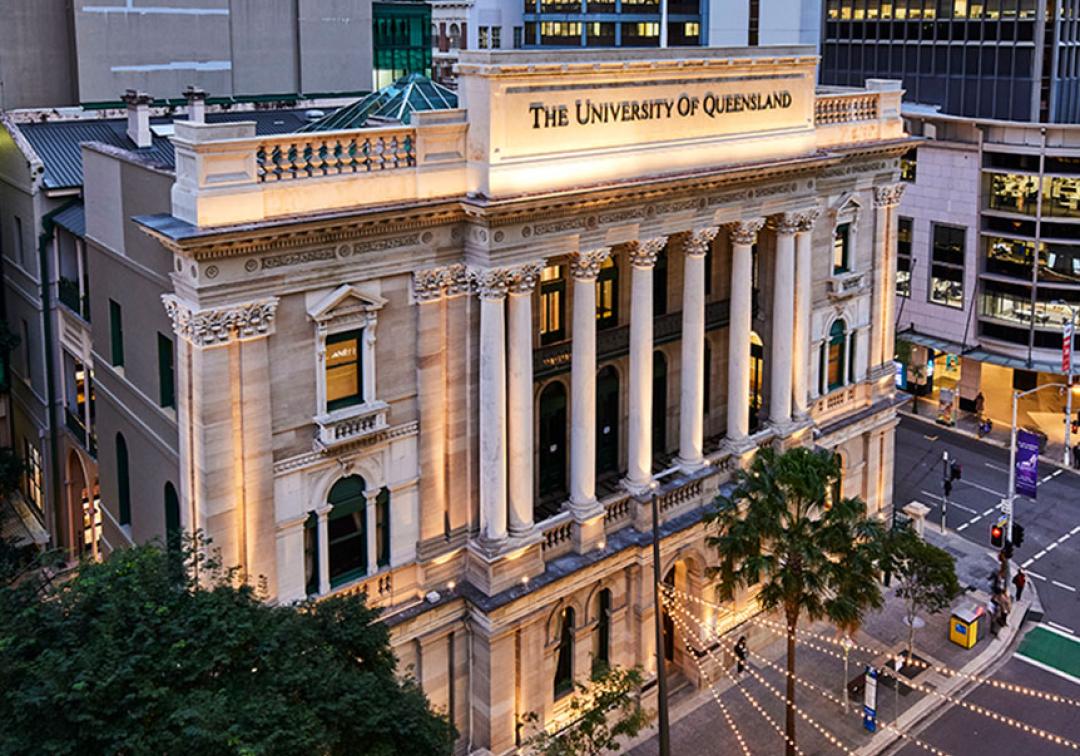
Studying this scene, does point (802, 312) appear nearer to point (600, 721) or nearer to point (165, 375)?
point (600, 721)

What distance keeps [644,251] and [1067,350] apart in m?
41.1

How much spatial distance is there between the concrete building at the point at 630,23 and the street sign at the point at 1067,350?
6358cm

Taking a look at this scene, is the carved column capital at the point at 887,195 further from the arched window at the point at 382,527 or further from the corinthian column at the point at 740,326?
the arched window at the point at 382,527

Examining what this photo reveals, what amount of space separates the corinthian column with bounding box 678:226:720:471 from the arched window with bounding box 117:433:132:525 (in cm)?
2105

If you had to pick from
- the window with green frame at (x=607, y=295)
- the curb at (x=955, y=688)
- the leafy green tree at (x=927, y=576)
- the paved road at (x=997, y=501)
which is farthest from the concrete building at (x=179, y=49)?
the curb at (x=955, y=688)

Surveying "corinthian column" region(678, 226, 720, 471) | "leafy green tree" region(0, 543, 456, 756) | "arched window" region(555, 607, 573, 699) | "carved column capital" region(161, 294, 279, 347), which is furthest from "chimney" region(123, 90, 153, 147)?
"leafy green tree" region(0, 543, 456, 756)

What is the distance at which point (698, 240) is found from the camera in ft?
147

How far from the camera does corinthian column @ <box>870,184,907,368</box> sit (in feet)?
181

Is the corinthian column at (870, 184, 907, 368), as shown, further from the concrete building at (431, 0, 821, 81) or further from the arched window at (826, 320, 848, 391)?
the concrete building at (431, 0, 821, 81)

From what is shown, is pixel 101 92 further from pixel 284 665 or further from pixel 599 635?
pixel 284 665

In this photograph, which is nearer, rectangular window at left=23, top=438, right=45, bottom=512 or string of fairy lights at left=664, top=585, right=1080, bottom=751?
string of fairy lights at left=664, top=585, right=1080, bottom=751

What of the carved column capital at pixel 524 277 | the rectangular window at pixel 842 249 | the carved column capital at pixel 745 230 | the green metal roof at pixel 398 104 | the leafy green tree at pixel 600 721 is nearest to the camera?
the leafy green tree at pixel 600 721

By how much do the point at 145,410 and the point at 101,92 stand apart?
31.7 meters

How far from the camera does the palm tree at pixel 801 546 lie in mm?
39031
